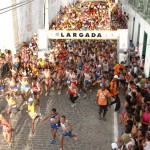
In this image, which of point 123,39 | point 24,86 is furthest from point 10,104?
point 123,39

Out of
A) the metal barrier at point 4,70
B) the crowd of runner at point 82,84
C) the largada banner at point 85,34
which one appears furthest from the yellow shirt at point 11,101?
the largada banner at point 85,34

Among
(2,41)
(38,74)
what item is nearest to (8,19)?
(2,41)

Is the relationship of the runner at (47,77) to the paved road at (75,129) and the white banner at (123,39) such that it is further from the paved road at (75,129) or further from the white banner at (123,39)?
the white banner at (123,39)

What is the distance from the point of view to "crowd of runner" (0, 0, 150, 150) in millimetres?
8984

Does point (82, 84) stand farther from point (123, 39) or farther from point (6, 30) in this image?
point (6, 30)

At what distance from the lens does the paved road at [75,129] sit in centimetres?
985

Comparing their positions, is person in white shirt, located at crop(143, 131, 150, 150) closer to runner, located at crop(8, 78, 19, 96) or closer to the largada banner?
runner, located at crop(8, 78, 19, 96)

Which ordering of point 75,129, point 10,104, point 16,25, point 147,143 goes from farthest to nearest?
point 16,25
point 10,104
point 75,129
point 147,143

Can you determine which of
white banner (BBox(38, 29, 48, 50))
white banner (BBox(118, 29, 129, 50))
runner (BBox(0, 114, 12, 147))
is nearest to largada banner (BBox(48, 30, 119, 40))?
white banner (BBox(118, 29, 129, 50))

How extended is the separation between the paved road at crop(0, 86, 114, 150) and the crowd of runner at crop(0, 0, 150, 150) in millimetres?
324

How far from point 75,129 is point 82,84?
3.64 metres

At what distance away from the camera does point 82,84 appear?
46.3 feet

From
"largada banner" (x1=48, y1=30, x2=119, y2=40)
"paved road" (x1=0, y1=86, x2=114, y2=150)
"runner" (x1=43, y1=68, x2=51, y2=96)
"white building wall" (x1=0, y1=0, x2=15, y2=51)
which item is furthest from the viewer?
"white building wall" (x1=0, y1=0, x2=15, y2=51)

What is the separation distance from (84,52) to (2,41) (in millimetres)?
6153
